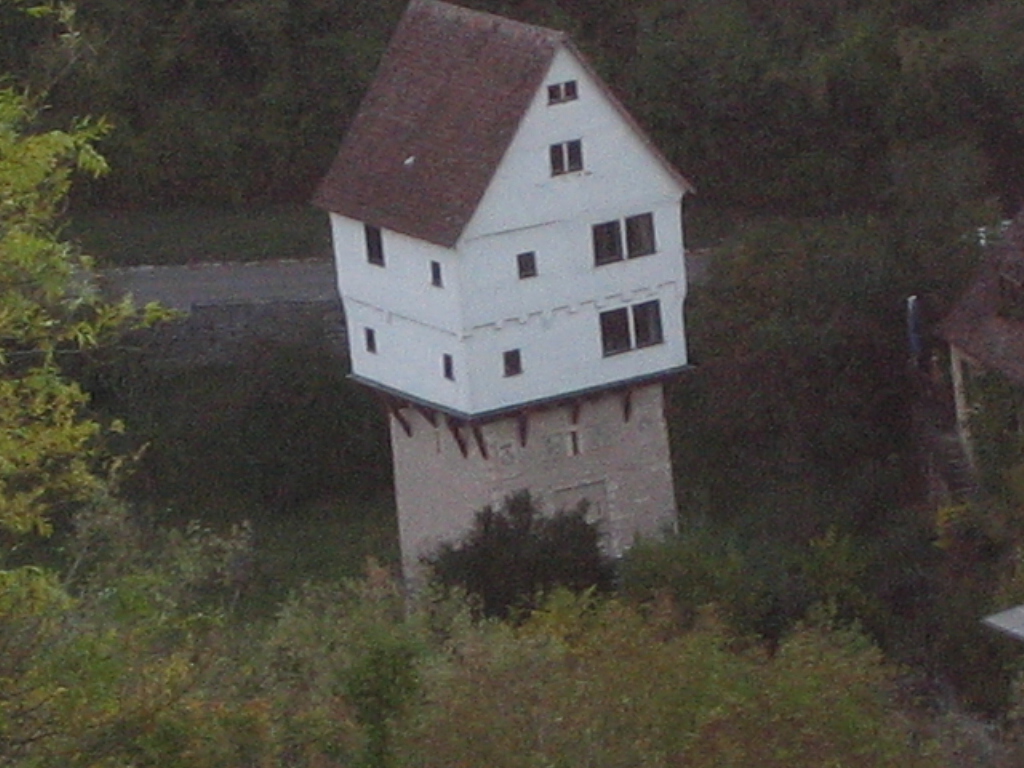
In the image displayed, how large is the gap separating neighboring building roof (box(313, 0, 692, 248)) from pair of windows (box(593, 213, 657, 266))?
794 millimetres

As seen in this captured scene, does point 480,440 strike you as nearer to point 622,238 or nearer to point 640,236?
point 622,238

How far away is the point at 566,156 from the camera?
1657 inches

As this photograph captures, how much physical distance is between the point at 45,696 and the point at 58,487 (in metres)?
2.56

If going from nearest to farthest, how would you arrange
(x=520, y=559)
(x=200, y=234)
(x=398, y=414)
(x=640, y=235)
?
(x=520, y=559) → (x=640, y=235) → (x=398, y=414) → (x=200, y=234)

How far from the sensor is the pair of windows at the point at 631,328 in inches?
1694

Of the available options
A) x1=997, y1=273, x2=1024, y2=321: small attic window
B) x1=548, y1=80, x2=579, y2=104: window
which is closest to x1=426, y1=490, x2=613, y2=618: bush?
x1=548, y1=80, x2=579, y2=104: window

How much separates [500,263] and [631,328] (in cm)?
221

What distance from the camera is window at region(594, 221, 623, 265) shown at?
4266 cm

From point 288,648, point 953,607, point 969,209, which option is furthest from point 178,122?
point 288,648

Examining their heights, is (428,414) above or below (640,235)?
below


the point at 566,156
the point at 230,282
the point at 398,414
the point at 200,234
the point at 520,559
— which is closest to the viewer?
the point at 520,559

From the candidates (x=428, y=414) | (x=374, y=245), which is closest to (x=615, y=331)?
(x=428, y=414)

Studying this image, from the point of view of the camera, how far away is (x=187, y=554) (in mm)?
30672

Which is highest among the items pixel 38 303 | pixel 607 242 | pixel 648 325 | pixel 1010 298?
pixel 607 242
